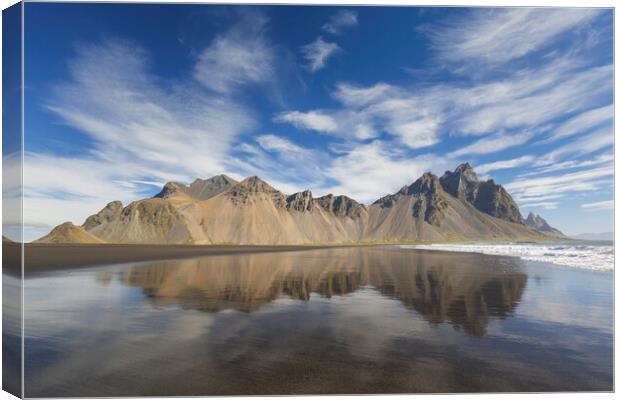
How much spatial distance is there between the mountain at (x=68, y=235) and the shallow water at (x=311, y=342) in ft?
328

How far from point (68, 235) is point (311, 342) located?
4493 inches

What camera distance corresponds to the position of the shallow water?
678cm

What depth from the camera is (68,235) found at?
100 metres

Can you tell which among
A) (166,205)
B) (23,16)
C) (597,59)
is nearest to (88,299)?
(23,16)

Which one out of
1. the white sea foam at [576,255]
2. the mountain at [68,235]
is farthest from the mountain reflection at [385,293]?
the mountain at [68,235]

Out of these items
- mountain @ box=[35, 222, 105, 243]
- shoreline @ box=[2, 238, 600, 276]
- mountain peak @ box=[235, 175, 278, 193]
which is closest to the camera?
shoreline @ box=[2, 238, 600, 276]

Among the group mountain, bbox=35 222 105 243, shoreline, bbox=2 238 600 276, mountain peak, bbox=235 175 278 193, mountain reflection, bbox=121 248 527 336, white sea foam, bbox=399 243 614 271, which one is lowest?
white sea foam, bbox=399 243 614 271

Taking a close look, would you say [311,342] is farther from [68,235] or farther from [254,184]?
[254,184]

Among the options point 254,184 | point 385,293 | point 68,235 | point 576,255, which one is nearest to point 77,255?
point 385,293

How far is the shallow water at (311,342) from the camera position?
22.2 ft

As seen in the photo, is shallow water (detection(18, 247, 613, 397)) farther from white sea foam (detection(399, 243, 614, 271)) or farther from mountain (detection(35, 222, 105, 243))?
mountain (detection(35, 222, 105, 243))

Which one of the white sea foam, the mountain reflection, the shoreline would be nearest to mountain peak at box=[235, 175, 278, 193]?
the shoreline

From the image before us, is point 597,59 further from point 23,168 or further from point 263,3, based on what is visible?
point 23,168

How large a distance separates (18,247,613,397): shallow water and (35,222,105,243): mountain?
328 feet
